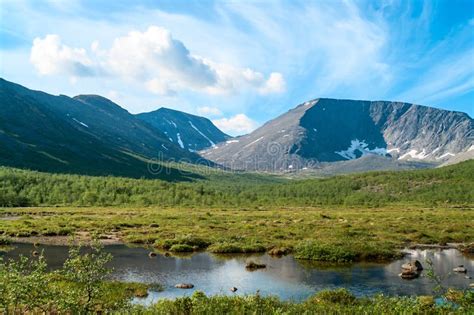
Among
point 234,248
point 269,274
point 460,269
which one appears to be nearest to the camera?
point 269,274

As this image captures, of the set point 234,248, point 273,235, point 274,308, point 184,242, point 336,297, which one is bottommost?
point 184,242

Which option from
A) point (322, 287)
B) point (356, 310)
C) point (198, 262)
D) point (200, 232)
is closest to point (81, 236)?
point (200, 232)

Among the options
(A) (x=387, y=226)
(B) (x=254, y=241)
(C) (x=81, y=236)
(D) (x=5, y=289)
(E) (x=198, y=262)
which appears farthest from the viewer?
(A) (x=387, y=226)

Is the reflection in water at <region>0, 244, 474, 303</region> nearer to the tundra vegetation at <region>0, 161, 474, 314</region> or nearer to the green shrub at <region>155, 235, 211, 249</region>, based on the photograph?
the tundra vegetation at <region>0, 161, 474, 314</region>

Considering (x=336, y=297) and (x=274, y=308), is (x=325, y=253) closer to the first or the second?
(x=336, y=297)

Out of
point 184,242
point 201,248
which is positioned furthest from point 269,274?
point 184,242

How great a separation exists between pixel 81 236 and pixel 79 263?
50.0 metres

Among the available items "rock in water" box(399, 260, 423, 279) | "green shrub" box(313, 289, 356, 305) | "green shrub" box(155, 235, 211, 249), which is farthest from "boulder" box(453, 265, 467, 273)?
"green shrub" box(155, 235, 211, 249)

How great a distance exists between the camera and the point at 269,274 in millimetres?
43875

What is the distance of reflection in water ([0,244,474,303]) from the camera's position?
37312mm

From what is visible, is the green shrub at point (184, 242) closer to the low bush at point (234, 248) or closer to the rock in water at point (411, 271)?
the low bush at point (234, 248)

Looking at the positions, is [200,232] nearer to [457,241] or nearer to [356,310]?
[457,241]

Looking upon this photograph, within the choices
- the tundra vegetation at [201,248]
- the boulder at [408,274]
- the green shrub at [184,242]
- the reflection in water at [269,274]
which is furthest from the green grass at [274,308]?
the green shrub at [184,242]

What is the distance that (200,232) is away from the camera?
75.0m
